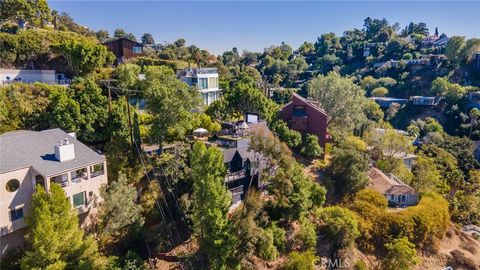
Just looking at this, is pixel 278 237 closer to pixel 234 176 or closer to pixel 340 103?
pixel 234 176

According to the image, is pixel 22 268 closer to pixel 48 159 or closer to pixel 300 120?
pixel 48 159

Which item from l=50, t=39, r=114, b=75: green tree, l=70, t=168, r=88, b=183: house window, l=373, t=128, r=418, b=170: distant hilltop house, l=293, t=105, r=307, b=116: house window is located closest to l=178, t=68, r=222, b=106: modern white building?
l=50, t=39, r=114, b=75: green tree

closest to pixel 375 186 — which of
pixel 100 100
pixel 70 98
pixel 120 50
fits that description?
pixel 100 100

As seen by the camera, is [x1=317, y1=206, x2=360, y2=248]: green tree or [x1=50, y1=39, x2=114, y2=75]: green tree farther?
[x1=50, y1=39, x2=114, y2=75]: green tree

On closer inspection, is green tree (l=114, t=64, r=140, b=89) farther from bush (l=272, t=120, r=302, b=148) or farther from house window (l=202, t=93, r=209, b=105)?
bush (l=272, t=120, r=302, b=148)

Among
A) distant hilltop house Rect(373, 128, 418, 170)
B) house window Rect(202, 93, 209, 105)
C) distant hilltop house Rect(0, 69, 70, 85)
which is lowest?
distant hilltop house Rect(373, 128, 418, 170)

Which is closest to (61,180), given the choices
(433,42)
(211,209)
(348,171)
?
(211,209)
